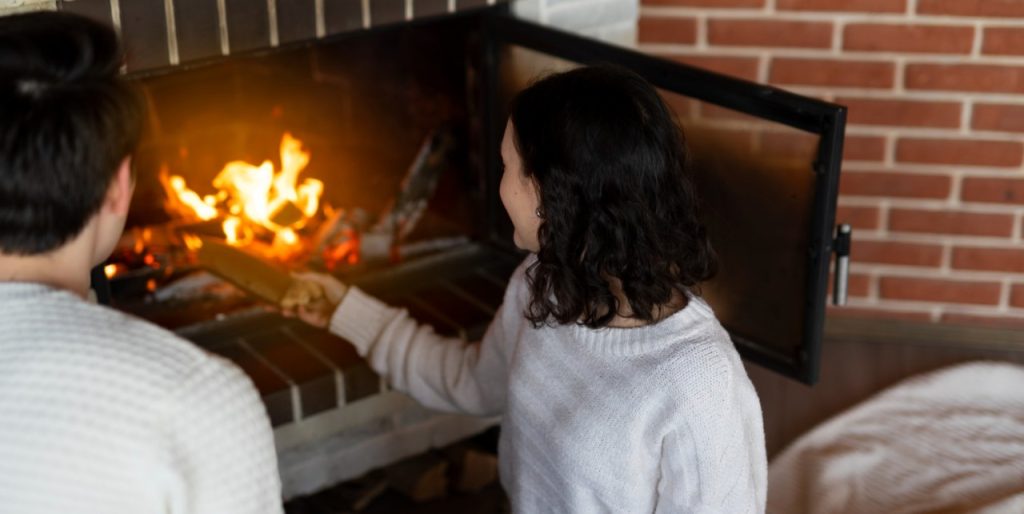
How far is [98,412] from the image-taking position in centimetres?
102

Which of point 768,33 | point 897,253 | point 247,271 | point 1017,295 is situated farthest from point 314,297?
point 1017,295

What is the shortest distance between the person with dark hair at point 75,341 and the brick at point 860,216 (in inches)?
69.4

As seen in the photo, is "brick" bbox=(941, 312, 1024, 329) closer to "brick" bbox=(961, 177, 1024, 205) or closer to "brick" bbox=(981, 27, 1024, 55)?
"brick" bbox=(961, 177, 1024, 205)

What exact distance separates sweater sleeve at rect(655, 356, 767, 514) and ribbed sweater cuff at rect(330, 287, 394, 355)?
53 centimetres

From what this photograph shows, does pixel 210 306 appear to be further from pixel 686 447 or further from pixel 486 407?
pixel 686 447

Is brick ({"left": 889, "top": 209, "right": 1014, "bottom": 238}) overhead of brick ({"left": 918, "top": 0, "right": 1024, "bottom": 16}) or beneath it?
beneath

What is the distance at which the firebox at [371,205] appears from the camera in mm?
1895

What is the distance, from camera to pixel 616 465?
146cm

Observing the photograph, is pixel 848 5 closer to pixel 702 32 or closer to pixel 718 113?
pixel 702 32

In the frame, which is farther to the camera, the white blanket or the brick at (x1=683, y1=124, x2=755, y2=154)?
the white blanket

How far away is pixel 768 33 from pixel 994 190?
1.85 ft

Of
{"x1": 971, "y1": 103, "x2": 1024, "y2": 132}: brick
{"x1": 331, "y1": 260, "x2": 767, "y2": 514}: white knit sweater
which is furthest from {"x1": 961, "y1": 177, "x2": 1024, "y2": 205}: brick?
{"x1": 331, "y1": 260, "x2": 767, "y2": 514}: white knit sweater

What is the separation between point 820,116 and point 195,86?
115 centimetres

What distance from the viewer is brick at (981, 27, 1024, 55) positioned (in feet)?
7.74
